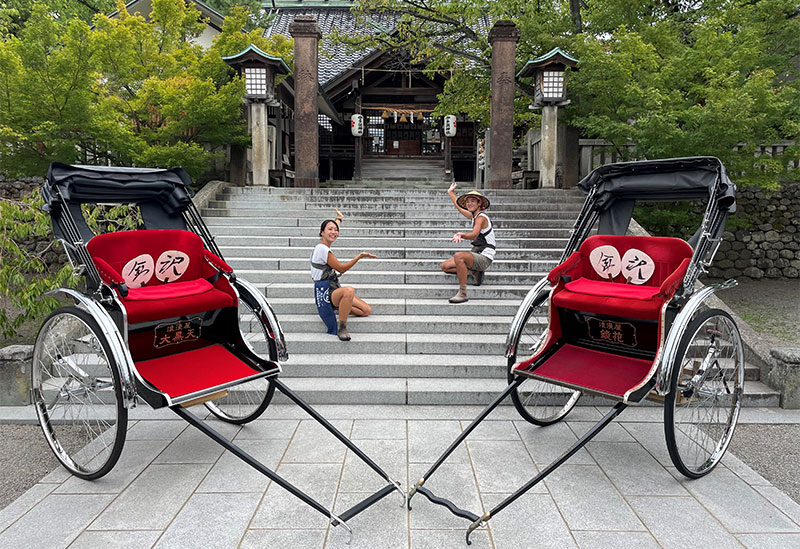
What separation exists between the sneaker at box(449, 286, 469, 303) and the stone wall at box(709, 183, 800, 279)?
8.14 meters

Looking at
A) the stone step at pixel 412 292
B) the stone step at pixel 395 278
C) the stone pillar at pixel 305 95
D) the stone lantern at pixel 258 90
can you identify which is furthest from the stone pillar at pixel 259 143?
the stone step at pixel 412 292

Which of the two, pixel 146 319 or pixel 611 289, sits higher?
pixel 611 289

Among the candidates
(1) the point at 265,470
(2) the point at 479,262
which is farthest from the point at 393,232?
(1) the point at 265,470

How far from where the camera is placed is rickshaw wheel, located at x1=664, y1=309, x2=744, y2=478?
9.26ft

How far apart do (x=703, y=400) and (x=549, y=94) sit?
7.94m

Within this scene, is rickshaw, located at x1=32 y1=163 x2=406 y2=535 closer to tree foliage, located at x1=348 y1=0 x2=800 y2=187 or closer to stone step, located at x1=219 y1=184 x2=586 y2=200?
stone step, located at x1=219 y1=184 x2=586 y2=200

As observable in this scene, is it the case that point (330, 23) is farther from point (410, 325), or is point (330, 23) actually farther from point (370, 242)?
point (410, 325)

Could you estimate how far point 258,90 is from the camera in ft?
33.2

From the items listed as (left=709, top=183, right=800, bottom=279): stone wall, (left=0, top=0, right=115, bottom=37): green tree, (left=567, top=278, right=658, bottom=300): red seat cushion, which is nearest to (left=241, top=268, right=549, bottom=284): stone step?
(left=567, top=278, right=658, bottom=300): red seat cushion

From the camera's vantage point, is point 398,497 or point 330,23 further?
point 330,23

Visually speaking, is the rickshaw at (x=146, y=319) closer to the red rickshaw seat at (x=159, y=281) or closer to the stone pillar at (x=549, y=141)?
the red rickshaw seat at (x=159, y=281)

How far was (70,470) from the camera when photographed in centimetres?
303

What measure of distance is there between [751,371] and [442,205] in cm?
519

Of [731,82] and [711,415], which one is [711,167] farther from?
[731,82]
